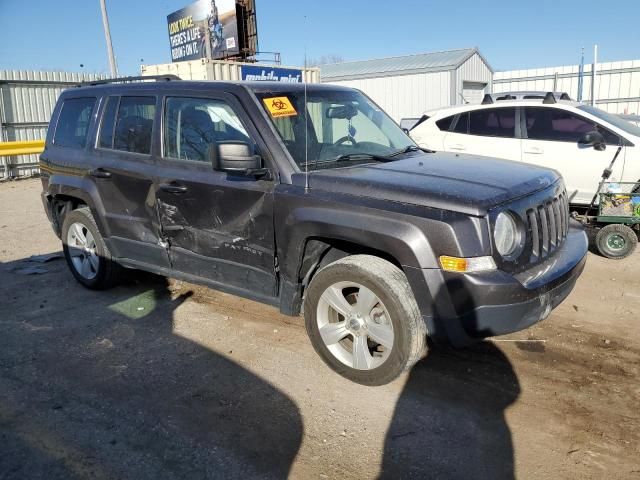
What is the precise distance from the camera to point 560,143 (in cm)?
785

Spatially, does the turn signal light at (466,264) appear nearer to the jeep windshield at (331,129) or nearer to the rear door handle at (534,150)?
the jeep windshield at (331,129)

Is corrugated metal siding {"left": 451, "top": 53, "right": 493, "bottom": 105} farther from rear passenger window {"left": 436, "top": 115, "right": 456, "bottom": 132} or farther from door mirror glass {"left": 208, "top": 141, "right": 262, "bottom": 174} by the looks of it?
door mirror glass {"left": 208, "top": 141, "right": 262, "bottom": 174}

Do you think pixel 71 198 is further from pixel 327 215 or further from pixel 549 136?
pixel 549 136

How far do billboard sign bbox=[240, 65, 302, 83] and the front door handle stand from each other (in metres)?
11.5

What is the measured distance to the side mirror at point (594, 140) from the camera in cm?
737

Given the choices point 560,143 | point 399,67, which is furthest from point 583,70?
point 560,143

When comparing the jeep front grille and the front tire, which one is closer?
the front tire

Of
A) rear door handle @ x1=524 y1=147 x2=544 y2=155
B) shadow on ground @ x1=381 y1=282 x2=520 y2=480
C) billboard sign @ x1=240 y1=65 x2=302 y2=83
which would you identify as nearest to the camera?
shadow on ground @ x1=381 y1=282 x2=520 y2=480

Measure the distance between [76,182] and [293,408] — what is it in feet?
10.8

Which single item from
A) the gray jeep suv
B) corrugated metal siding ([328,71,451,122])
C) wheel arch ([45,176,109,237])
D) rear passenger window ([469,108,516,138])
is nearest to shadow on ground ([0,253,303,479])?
the gray jeep suv

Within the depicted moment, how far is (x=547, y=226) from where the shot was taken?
3.66 meters

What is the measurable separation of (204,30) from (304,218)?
2787 centimetres

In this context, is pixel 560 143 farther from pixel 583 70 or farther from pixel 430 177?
pixel 583 70

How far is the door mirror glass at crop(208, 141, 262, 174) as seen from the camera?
3650 mm
